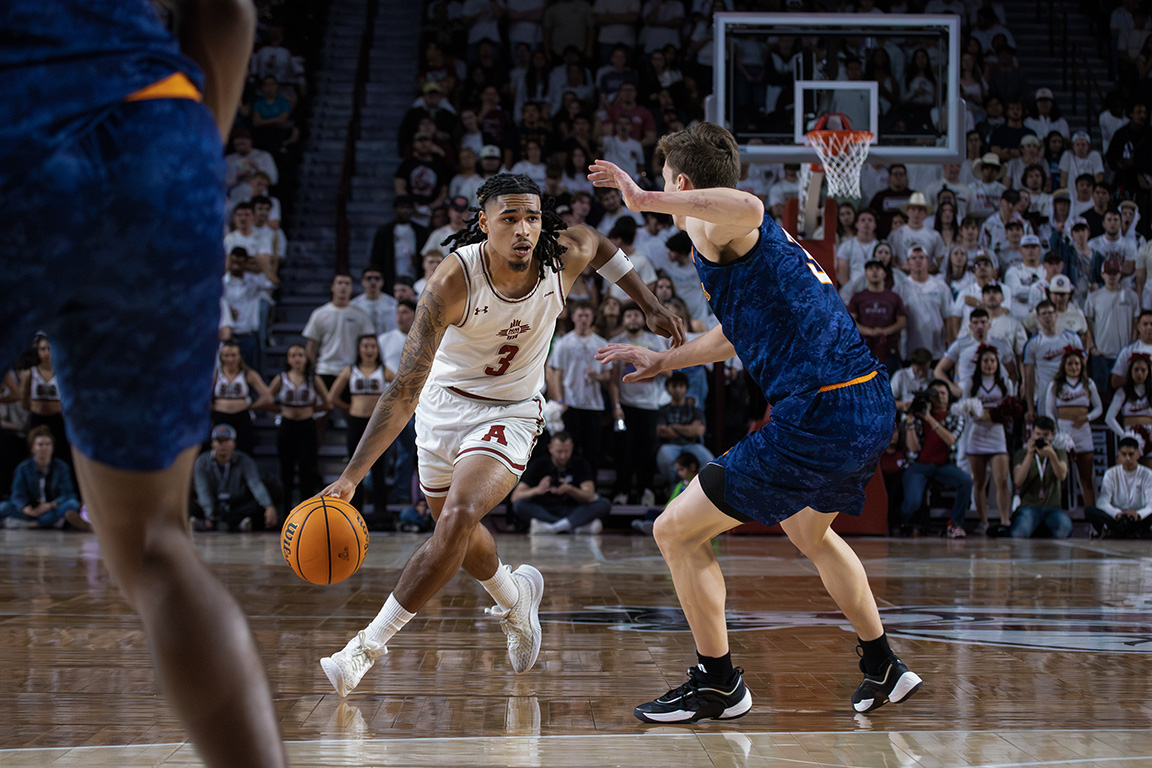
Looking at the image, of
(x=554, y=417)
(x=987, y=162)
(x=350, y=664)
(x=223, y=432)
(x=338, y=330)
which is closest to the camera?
(x=350, y=664)

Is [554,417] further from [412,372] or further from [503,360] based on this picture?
[412,372]

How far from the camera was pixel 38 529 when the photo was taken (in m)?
10.5

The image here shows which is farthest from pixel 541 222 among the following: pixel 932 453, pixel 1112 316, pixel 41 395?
pixel 1112 316

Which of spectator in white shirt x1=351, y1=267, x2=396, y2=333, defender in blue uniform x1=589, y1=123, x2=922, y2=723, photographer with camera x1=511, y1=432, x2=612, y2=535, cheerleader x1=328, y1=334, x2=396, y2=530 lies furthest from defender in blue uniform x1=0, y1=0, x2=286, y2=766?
spectator in white shirt x1=351, y1=267, x2=396, y2=333

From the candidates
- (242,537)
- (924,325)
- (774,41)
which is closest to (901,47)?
(774,41)

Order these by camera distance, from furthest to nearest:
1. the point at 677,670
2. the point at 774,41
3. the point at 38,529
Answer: the point at 38,529
the point at 774,41
the point at 677,670

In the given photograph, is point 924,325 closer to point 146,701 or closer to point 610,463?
point 610,463

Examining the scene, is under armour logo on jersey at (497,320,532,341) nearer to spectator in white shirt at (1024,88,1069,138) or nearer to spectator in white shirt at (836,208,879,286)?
spectator in white shirt at (836,208,879,286)

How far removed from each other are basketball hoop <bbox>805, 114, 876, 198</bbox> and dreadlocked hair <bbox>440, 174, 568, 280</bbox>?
4965mm

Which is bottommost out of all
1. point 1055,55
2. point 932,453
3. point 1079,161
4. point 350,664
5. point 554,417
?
point 350,664

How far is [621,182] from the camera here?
342 cm

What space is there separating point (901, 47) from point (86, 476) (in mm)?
9707

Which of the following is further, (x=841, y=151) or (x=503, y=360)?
(x=841, y=151)

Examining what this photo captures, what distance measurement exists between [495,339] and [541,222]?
1.75ft
